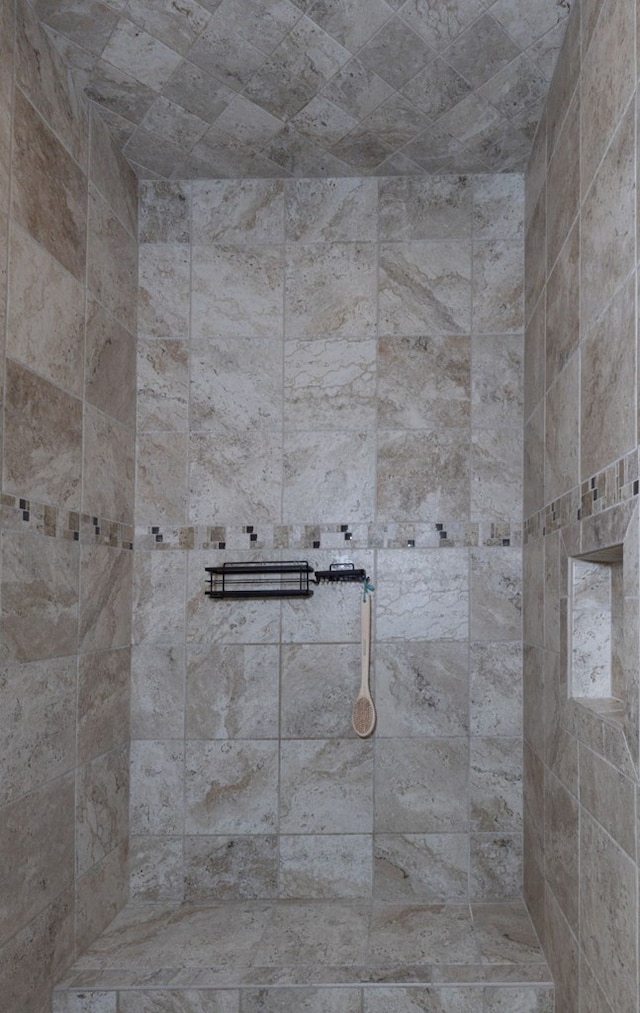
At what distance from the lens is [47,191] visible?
204 cm

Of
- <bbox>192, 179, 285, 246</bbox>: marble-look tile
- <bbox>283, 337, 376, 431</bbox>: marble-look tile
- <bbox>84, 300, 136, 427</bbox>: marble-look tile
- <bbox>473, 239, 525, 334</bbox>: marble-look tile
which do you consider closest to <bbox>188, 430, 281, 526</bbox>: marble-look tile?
<bbox>283, 337, 376, 431</bbox>: marble-look tile

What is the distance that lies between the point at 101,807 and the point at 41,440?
109 cm

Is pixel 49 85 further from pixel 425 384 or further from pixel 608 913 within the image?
pixel 608 913

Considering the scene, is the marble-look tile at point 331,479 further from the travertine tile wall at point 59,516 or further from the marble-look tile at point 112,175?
the marble-look tile at point 112,175

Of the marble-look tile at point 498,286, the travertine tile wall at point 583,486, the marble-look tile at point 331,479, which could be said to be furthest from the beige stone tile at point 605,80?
the marble-look tile at point 331,479

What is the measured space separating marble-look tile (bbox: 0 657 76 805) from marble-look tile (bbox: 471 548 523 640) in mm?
1246

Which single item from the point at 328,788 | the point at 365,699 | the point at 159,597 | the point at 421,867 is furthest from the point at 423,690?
the point at 159,597

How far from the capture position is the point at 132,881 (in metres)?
2.61

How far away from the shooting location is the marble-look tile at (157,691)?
2641mm

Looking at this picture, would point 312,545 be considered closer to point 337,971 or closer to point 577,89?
point 337,971

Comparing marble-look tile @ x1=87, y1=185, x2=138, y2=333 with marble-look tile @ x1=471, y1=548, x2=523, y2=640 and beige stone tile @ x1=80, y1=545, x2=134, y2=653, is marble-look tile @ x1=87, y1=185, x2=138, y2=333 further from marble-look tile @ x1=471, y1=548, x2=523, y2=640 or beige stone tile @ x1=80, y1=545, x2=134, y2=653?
marble-look tile @ x1=471, y1=548, x2=523, y2=640

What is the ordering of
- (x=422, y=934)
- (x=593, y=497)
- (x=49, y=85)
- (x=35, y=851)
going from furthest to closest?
(x=422, y=934)
(x=49, y=85)
(x=35, y=851)
(x=593, y=497)

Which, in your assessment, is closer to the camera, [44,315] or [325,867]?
[44,315]

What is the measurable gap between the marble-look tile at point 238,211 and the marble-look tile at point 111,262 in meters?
0.25
